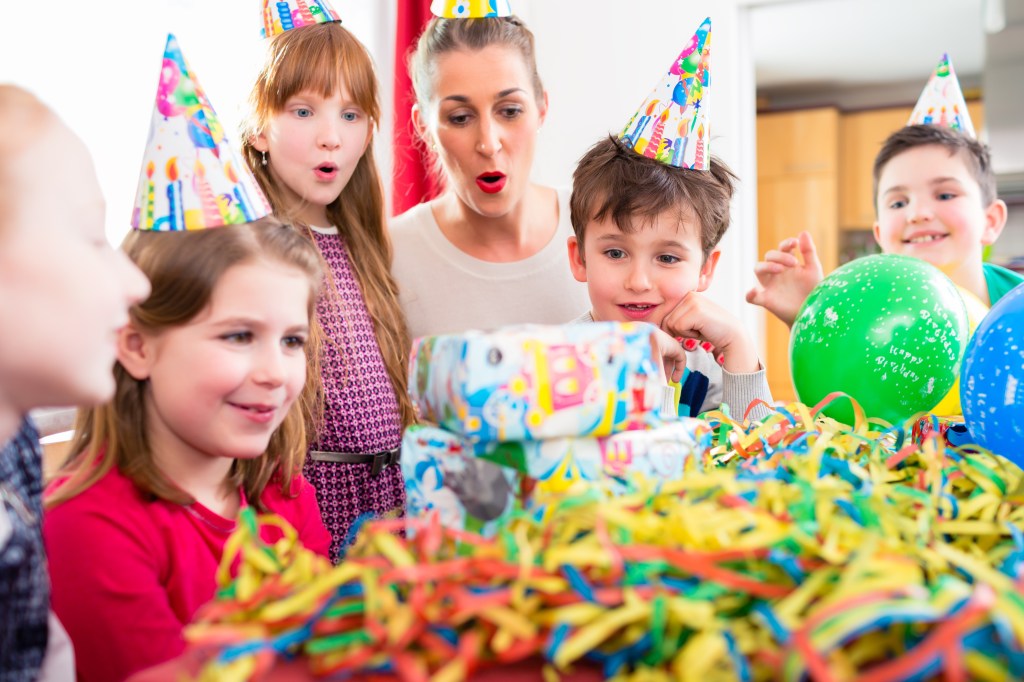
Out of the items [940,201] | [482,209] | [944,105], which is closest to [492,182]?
[482,209]

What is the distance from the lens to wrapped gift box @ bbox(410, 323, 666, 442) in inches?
25.4

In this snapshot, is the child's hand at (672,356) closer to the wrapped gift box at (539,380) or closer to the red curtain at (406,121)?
the wrapped gift box at (539,380)

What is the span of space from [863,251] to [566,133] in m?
3.85

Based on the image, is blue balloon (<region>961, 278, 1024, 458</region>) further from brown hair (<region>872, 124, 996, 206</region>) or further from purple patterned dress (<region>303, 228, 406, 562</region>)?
brown hair (<region>872, 124, 996, 206</region>)

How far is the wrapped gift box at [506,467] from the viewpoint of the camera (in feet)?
2.21

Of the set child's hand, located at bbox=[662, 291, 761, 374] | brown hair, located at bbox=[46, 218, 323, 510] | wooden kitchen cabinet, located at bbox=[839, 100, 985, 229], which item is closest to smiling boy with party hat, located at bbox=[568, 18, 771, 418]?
child's hand, located at bbox=[662, 291, 761, 374]

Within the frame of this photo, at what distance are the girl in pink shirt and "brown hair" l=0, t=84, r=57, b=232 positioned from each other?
0.30 meters

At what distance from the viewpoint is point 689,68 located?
1322 mm

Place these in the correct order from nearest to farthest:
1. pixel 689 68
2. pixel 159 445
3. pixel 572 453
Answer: pixel 572 453
pixel 159 445
pixel 689 68

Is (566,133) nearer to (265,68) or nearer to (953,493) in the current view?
(265,68)

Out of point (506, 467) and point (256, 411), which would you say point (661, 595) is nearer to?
point (506, 467)

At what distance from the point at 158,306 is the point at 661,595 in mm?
647

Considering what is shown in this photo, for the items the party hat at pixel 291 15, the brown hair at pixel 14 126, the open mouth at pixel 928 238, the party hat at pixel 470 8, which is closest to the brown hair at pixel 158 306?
the brown hair at pixel 14 126

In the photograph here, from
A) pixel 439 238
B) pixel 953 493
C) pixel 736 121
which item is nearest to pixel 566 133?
pixel 736 121
